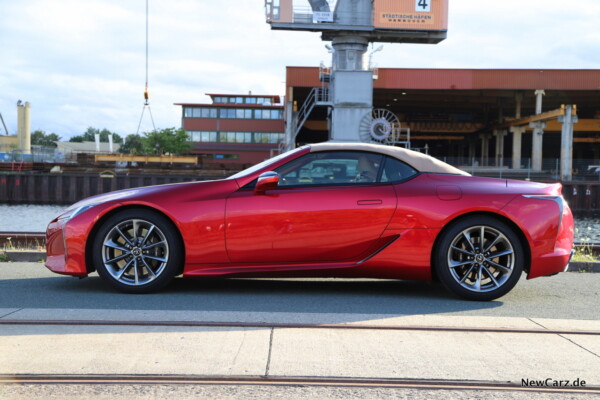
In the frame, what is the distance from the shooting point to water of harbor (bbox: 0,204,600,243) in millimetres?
27388

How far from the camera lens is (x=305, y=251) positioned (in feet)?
18.4

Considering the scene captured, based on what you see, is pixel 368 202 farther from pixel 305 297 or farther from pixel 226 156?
pixel 226 156

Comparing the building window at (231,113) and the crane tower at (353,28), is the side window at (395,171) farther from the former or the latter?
the building window at (231,113)

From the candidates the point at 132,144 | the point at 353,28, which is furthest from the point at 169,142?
the point at 353,28

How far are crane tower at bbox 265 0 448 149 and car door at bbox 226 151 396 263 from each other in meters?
38.8

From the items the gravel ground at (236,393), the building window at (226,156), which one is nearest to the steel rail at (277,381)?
the gravel ground at (236,393)

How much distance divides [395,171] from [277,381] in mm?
2852

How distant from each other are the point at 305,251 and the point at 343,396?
2.46 meters

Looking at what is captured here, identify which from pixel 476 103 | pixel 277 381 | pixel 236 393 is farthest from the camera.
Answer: pixel 476 103

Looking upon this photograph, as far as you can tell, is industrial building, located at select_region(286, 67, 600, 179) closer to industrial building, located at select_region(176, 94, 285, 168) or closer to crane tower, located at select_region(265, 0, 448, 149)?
crane tower, located at select_region(265, 0, 448, 149)

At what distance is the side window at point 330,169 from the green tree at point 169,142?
258ft

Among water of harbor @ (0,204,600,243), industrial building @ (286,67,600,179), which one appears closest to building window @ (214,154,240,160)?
industrial building @ (286,67,600,179)

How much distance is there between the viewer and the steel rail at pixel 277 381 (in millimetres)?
3355

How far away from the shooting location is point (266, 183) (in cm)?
556
